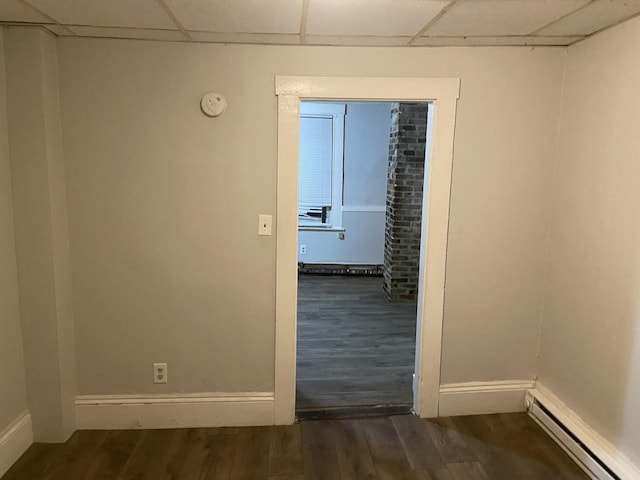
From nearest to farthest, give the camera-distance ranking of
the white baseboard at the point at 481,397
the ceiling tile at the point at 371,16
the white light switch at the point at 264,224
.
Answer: the ceiling tile at the point at 371,16 < the white light switch at the point at 264,224 < the white baseboard at the point at 481,397

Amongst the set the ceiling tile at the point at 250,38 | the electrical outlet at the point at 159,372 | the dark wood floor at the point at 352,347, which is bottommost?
the dark wood floor at the point at 352,347

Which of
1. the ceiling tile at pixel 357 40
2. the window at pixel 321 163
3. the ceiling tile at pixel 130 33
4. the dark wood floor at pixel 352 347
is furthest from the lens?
the window at pixel 321 163

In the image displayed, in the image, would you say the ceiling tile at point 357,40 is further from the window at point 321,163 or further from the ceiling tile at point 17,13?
the window at point 321,163

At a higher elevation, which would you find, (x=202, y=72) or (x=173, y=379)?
(x=202, y=72)

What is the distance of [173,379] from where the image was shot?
8.75 feet

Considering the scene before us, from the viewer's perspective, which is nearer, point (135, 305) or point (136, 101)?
point (136, 101)

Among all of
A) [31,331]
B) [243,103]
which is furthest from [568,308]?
[31,331]

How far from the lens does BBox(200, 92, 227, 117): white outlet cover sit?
7.93ft

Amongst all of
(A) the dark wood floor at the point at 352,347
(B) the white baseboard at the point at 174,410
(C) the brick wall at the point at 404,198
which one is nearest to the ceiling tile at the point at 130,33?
(B) the white baseboard at the point at 174,410

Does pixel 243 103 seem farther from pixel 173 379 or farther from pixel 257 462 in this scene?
pixel 257 462

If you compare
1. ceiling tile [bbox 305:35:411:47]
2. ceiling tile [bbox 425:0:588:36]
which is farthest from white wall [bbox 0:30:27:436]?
ceiling tile [bbox 425:0:588:36]

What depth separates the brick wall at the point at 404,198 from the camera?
4984 mm

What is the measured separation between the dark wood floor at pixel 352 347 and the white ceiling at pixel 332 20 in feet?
6.97

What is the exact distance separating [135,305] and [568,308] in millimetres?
2339
